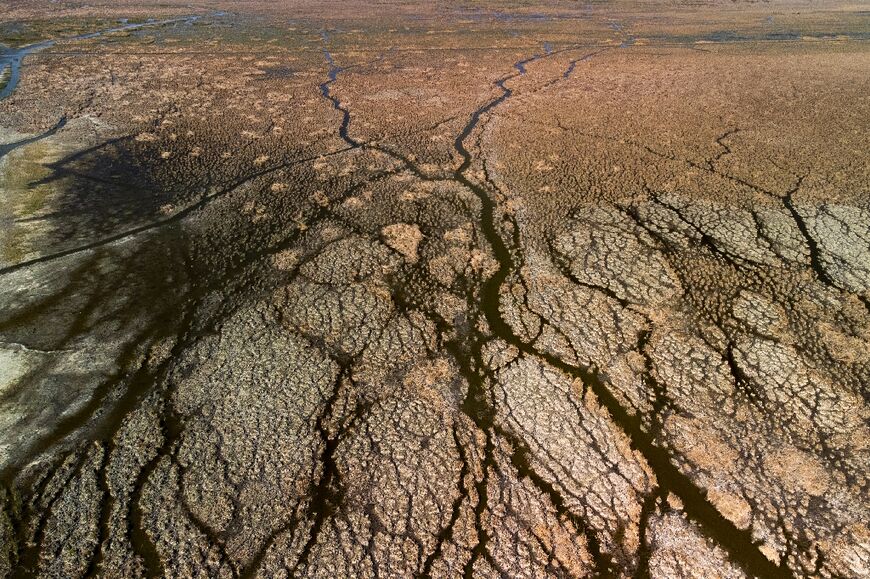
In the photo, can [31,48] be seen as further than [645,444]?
Yes

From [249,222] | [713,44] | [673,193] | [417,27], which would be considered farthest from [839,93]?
[417,27]

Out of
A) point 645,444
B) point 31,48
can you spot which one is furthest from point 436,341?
point 31,48

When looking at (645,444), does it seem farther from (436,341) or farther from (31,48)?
(31,48)

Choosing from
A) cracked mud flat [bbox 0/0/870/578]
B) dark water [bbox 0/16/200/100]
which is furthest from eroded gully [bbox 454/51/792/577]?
dark water [bbox 0/16/200/100]

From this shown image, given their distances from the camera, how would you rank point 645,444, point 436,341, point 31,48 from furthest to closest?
point 31,48 → point 436,341 → point 645,444

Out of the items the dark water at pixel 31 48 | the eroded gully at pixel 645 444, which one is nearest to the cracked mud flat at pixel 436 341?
the eroded gully at pixel 645 444

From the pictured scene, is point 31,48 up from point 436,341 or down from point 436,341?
up

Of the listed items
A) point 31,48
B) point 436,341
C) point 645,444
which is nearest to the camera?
point 645,444

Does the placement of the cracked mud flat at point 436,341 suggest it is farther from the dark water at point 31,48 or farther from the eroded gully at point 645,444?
the dark water at point 31,48

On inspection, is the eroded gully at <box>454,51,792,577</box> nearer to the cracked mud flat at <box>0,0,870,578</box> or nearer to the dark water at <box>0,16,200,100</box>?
the cracked mud flat at <box>0,0,870,578</box>
